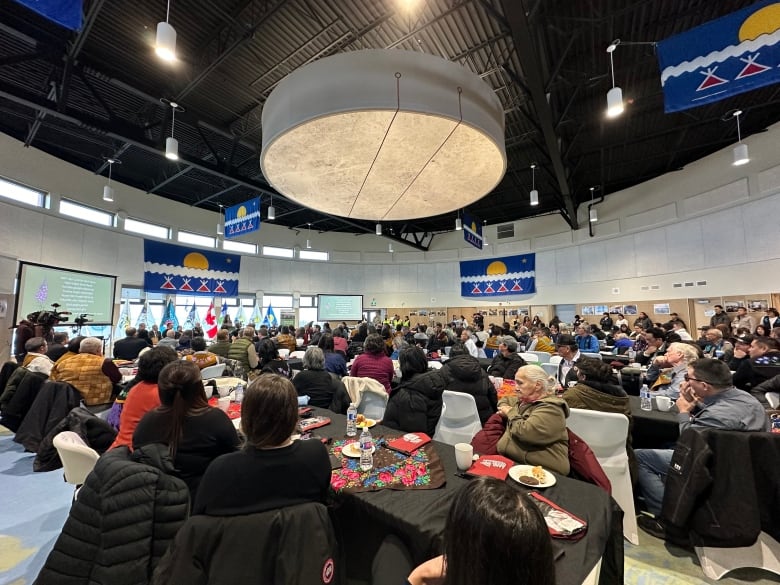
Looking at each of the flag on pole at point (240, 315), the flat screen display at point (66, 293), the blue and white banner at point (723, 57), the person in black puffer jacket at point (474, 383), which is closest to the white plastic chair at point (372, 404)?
the person in black puffer jacket at point (474, 383)

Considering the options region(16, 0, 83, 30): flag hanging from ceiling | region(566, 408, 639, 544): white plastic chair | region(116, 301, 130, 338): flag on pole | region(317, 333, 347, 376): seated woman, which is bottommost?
region(566, 408, 639, 544): white plastic chair

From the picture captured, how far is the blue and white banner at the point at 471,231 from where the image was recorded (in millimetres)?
10202

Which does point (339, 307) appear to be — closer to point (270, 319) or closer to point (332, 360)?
point (270, 319)

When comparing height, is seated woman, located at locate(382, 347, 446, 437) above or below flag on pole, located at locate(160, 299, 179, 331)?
below

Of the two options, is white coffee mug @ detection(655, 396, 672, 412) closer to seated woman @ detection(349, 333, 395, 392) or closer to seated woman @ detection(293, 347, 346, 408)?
seated woman @ detection(349, 333, 395, 392)

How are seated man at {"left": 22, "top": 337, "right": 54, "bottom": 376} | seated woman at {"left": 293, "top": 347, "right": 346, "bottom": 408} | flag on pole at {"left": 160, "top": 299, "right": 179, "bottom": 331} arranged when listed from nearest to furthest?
seated woman at {"left": 293, "top": 347, "right": 346, "bottom": 408}, seated man at {"left": 22, "top": 337, "right": 54, "bottom": 376}, flag on pole at {"left": 160, "top": 299, "right": 179, "bottom": 331}

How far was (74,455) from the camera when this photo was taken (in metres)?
1.95

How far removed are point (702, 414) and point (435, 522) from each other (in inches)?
87.0

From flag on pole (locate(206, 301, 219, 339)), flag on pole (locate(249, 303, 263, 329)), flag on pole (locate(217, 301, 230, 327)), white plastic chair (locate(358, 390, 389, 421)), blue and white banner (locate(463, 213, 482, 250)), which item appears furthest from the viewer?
flag on pole (locate(249, 303, 263, 329))

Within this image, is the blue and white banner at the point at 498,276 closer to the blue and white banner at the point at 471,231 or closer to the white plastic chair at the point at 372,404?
the blue and white banner at the point at 471,231

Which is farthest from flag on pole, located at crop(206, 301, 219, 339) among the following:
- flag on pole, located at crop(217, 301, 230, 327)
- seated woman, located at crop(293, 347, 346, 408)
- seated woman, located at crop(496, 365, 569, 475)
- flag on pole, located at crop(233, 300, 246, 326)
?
seated woman, located at crop(496, 365, 569, 475)

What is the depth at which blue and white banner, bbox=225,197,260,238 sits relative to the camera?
8.26m

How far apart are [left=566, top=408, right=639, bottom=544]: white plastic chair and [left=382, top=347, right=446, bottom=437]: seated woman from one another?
1.20 meters

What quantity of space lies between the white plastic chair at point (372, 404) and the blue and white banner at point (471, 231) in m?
7.62
